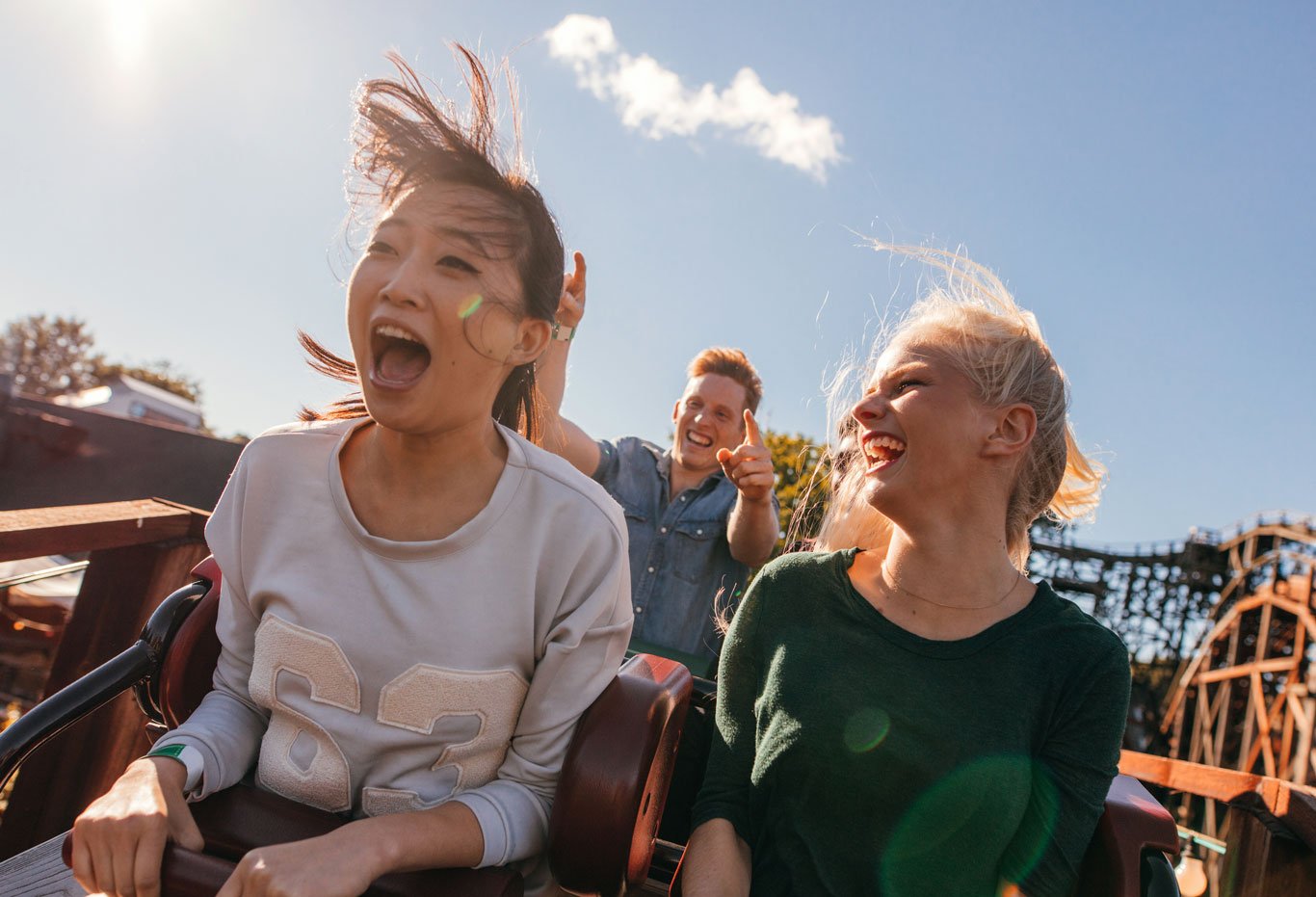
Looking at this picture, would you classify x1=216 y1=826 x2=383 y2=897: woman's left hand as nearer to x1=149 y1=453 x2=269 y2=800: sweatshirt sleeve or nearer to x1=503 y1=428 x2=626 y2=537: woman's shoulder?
x1=149 y1=453 x2=269 y2=800: sweatshirt sleeve

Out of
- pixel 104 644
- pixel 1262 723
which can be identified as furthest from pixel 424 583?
pixel 1262 723

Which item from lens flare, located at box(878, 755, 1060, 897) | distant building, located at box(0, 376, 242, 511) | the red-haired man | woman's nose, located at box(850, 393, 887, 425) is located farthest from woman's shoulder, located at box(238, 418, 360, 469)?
distant building, located at box(0, 376, 242, 511)

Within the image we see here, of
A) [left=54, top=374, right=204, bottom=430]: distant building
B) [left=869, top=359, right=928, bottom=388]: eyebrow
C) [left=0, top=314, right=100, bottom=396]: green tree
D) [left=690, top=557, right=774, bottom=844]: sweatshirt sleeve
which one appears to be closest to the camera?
[left=690, top=557, right=774, bottom=844]: sweatshirt sleeve

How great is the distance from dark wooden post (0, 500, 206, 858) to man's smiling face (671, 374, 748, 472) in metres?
1.67

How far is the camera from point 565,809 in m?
1.11

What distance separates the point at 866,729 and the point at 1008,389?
0.66 meters

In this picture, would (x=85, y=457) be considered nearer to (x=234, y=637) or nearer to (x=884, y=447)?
(x=234, y=637)

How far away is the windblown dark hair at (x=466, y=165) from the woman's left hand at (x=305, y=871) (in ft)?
2.25

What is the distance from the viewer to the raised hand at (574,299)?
→ 1.78 m

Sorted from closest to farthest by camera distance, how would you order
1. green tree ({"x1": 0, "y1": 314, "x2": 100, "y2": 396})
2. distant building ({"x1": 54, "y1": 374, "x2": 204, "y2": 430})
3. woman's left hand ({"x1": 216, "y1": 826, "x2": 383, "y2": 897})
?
woman's left hand ({"x1": 216, "y1": 826, "x2": 383, "y2": 897}), distant building ({"x1": 54, "y1": 374, "x2": 204, "y2": 430}), green tree ({"x1": 0, "y1": 314, "x2": 100, "y2": 396})

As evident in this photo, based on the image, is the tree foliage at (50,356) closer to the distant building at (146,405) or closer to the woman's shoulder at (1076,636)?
the distant building at (146,405)

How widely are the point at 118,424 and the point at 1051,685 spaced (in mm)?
6680

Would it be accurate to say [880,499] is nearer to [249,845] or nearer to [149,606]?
[249,845]

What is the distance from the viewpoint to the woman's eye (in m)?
1.23
